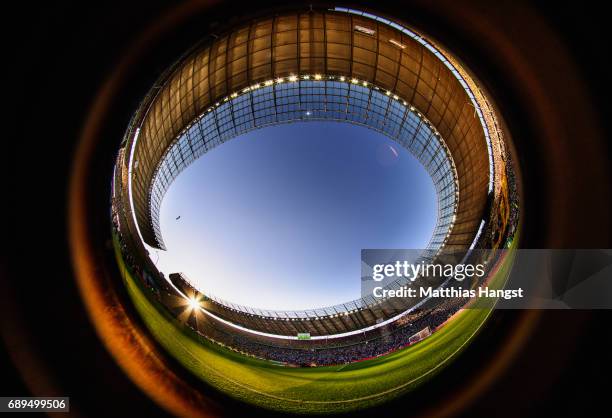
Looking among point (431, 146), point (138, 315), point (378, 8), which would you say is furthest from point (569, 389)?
point (431, 146)

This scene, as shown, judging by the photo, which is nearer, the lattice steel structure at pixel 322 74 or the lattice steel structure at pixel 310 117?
the lattice steel structure at pixel 322 74

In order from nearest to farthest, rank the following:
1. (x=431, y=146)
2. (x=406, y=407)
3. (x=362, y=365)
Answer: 1. (x=406, y=407)
2. (x=362, y=365)
3. (x=431, y=146)

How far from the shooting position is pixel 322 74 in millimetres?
20828

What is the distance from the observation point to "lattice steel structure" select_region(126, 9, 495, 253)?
56.6ft

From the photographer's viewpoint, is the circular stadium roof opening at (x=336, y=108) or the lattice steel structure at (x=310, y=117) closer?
the circular stadium roof opening at (x=336, y=108)

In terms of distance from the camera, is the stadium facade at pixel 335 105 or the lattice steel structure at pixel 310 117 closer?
the stadium facade at pixel 335 105

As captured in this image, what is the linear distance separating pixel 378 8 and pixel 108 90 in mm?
2282

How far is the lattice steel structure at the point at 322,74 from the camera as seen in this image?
56.6 feet

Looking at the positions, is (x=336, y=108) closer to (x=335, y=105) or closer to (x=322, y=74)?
(x=335, y=105)

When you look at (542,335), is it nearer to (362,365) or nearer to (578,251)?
(578,251)

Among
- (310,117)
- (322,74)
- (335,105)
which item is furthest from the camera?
(310,117)

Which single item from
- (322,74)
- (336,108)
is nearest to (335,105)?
(336,108)

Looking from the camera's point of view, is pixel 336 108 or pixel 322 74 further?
pixel 336 108

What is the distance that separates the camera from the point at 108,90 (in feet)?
7.38
